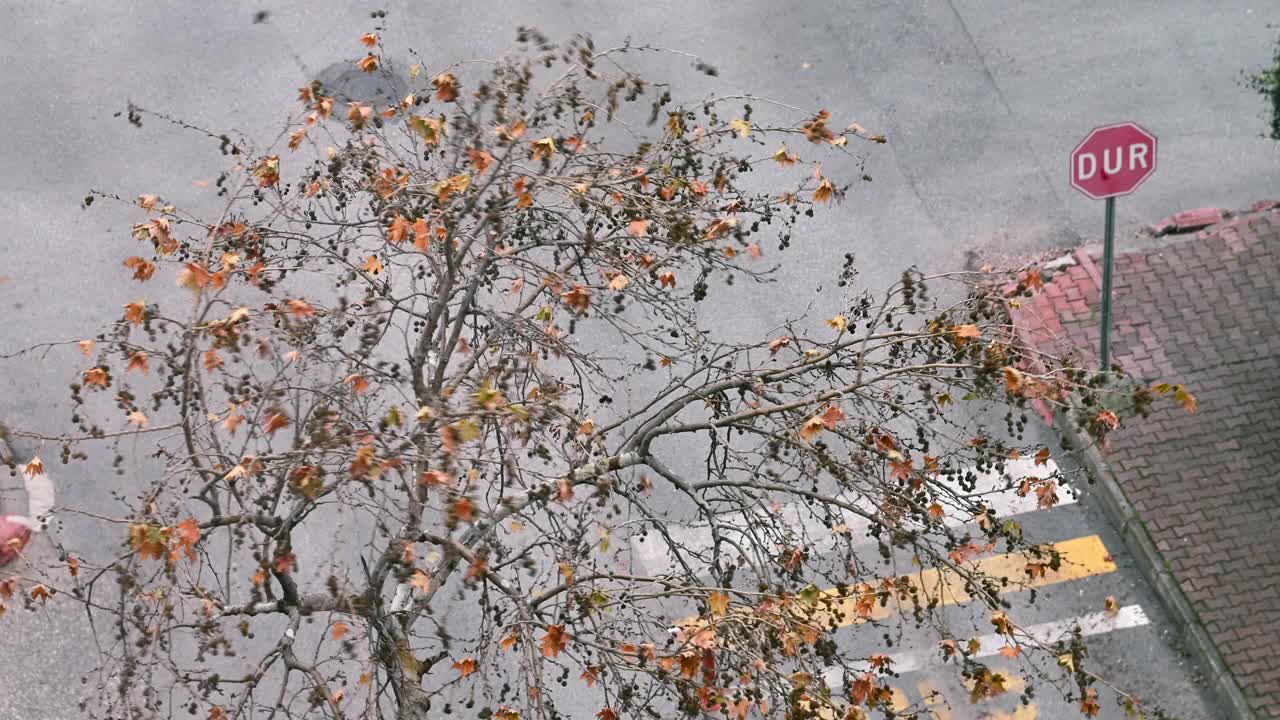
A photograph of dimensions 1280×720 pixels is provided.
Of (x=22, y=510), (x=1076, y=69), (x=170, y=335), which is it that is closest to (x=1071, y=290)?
(x=1076, y=69)

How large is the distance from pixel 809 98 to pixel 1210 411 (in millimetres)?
5057

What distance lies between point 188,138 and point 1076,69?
30.3ft

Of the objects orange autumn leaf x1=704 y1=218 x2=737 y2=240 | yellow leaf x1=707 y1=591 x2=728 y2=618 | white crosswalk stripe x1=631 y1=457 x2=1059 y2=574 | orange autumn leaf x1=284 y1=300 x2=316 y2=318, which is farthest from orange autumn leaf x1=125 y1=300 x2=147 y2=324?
white crosswalk stripe x1=631 y1=457 x2=1059 y2=574

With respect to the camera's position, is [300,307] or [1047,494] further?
[1047,494]

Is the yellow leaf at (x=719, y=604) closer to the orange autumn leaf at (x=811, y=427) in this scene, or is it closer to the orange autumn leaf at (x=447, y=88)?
the orange autumn leaf at (x=811, y=427)

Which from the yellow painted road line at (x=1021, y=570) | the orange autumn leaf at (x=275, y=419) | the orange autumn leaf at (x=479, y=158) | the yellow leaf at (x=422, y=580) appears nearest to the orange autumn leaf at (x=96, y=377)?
the orange autumn leaf at (x=275, y=419)

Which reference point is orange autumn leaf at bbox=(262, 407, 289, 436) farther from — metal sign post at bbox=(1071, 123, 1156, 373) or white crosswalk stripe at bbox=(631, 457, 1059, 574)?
metal sign post at bbox=(1071, 123, 1156, 373)

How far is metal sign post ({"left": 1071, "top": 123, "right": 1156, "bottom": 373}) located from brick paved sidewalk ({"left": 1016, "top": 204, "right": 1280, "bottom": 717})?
114 centimetres

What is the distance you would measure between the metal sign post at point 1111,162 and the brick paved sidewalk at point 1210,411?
114 centimetres

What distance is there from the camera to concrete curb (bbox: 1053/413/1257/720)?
1062 cm

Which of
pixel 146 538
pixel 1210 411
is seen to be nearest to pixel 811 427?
pixel 146 538

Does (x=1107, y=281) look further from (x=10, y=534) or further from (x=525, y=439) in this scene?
(x=10, y=534)

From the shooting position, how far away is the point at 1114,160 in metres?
10.5

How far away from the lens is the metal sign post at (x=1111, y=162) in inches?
409
